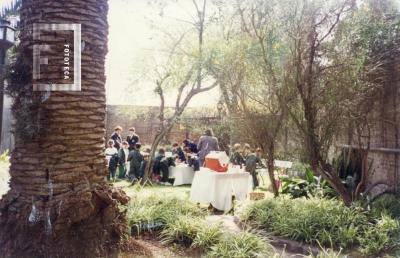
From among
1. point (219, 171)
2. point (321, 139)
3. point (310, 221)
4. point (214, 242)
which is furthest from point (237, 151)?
point (214, 242)

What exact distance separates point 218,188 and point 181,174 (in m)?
3.49

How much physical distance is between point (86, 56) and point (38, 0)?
1.50 feet

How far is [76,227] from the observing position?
265 cm

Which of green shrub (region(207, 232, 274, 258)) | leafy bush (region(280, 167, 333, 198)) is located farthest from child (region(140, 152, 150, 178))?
green shrub (region(207, 232, 274, 258))

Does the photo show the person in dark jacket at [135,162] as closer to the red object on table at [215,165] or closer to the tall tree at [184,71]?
the tall tree at [184,71]

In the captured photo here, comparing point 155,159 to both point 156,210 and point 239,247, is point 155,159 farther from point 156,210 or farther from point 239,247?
point 239,247

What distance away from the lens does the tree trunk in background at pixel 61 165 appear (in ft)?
8.32

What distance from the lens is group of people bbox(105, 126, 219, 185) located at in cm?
973

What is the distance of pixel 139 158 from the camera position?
9883mm

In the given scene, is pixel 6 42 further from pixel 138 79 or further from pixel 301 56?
pixel 138 79

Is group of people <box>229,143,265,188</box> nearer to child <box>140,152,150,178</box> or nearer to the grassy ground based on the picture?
child <box>140,152,150,178</box>

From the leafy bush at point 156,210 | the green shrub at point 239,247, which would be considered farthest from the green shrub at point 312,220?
the leafy bush at point 156,210

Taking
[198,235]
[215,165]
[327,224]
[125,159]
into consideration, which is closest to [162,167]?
[125,159]

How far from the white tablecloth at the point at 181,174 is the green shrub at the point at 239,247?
6.36 meters
